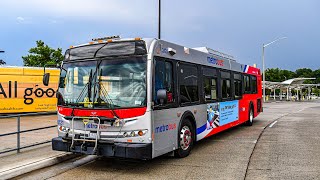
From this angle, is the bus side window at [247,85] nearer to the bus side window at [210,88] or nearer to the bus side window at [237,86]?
the bus side window at [237,86]

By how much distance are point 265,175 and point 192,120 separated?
2.74m

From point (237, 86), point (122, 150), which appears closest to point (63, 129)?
point (122, 150)

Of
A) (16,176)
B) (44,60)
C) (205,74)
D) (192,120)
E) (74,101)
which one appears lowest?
(16,176)

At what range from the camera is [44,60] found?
33.4m

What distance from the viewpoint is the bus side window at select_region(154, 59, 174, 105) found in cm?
706

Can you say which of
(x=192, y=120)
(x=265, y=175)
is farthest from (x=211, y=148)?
(x=265, y=175)

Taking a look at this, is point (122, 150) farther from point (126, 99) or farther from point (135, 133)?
point (126, 99)

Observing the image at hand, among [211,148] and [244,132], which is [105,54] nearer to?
[211,148]

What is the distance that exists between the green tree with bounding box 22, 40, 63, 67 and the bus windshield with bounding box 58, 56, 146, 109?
88.1ft

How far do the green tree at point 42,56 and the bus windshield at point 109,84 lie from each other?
88.1 ft

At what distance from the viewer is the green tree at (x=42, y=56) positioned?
33156 millimetres

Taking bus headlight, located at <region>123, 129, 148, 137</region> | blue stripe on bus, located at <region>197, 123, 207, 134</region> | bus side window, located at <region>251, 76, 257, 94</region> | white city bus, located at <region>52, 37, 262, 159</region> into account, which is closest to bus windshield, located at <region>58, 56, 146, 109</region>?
white city bus, located at <region>52, 37, 262, 159</region>

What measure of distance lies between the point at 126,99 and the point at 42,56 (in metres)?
29.0

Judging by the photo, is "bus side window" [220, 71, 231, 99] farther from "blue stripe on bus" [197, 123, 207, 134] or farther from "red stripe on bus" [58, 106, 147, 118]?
"red stripe on bus" [58, 106, 147, 118]
